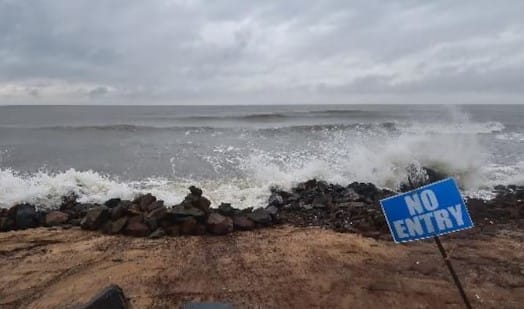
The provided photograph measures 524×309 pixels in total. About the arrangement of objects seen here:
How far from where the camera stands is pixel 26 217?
8.12 m

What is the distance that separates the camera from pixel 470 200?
986 centimetres

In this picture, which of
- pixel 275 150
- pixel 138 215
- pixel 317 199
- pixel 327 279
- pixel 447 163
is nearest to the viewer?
pixel 327 279

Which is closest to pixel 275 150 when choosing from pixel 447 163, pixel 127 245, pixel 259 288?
pixel 447 163

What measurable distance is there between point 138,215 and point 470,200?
23.9 feet

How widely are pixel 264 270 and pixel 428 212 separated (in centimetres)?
273

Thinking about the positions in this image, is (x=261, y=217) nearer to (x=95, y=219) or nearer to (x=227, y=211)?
(x=227, y=211)

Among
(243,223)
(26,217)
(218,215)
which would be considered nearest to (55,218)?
(26,217)

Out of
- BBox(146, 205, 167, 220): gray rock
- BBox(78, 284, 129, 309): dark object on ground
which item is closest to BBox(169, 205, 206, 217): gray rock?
BBox(146, 205, 167, 220): gray rock

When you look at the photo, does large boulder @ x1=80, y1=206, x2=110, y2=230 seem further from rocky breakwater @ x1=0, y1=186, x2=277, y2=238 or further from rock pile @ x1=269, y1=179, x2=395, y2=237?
rock pile @ x1=269, y1=179, x2=395, y2=237

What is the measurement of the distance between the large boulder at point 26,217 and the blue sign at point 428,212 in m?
6.87

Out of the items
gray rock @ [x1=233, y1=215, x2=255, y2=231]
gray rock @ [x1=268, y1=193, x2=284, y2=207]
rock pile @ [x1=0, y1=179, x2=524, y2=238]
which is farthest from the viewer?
gray rock @ [x1=268, y1=193, x2=284, y2=207]

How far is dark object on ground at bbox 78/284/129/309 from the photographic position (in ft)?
12.6

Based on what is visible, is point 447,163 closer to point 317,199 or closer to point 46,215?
point 317,199

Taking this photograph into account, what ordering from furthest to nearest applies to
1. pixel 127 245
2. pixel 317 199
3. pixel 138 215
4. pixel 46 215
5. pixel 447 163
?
pixel 447 163
pixel 317 199
pixel 46 215
pixel 138 215
pixel 127 245
